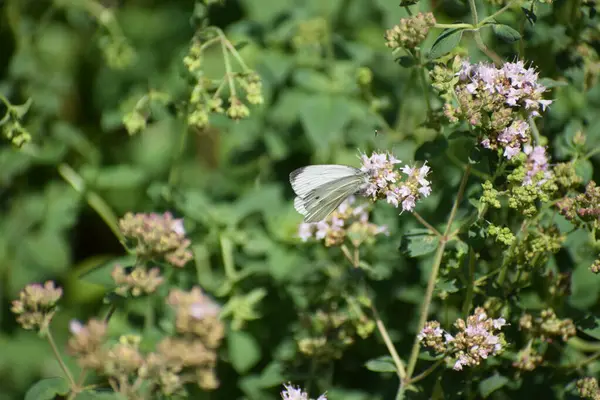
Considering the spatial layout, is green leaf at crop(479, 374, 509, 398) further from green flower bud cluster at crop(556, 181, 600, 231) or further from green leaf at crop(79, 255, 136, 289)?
green leaf at crop(79, 255, 136, 289)

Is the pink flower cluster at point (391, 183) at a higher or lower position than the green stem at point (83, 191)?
lower

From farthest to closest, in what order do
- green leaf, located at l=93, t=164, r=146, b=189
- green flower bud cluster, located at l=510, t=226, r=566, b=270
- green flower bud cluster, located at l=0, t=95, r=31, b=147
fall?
green leaf, located at l=93, t=164, r=146, b=189 → green flower bud cluster, located at l=0, t=95, r=31, b=147 → green flower bud cluster, located at l=510, t=226, r=566, b=270

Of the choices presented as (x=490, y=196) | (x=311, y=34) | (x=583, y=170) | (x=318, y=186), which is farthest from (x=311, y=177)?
(x=311, y=34)

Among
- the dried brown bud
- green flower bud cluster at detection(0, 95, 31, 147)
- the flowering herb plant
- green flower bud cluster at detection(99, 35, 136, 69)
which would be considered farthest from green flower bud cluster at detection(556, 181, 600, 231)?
green flower bud cluster at detection(99, 35, 136, 69)

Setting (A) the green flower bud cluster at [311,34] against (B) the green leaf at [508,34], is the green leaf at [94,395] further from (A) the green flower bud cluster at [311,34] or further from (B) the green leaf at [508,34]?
(A) the green flower bud cluster at [311,34]

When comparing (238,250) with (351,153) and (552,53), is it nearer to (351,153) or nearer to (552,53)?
(351,153)

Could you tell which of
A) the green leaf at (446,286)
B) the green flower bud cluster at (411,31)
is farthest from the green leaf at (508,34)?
the green leaf at (446,286)

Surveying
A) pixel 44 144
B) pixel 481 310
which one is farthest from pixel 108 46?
pixel 481 310
